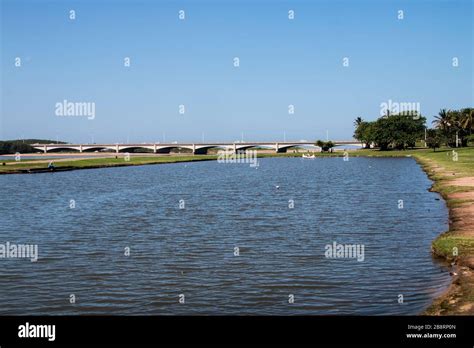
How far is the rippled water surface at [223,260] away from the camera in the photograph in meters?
17.1

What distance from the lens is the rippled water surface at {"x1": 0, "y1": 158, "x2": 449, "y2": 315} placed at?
1712 centimetres

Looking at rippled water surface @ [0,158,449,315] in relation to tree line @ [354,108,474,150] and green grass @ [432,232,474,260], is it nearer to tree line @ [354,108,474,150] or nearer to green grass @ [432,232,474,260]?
green grass @ [432,232,474,260]

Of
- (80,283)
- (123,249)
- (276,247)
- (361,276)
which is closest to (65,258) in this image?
(123,249)

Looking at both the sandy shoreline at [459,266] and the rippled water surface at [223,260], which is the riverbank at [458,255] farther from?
the rippled water surface at [223,260]

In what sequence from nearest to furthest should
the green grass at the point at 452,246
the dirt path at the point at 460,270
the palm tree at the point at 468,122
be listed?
the dirt path at the point at 460,270, the green grass at the point at 452,246, the palm tree at the point at 468,122

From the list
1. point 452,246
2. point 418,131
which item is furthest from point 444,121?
point 452,246

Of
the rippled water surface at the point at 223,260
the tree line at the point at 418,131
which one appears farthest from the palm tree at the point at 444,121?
the rippled water surface at the point at 223,260

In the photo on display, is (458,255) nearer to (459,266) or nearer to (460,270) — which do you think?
(459,266)

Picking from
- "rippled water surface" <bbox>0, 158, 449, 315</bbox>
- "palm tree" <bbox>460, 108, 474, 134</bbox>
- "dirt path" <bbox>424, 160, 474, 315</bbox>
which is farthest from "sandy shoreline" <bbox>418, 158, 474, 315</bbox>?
"palm tree" <bbox>460, 108, 474, 134</bbox>

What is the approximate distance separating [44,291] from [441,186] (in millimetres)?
41304

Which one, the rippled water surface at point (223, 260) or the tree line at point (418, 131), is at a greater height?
the tree line at point (418, 131)

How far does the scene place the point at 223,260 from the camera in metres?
23.0
